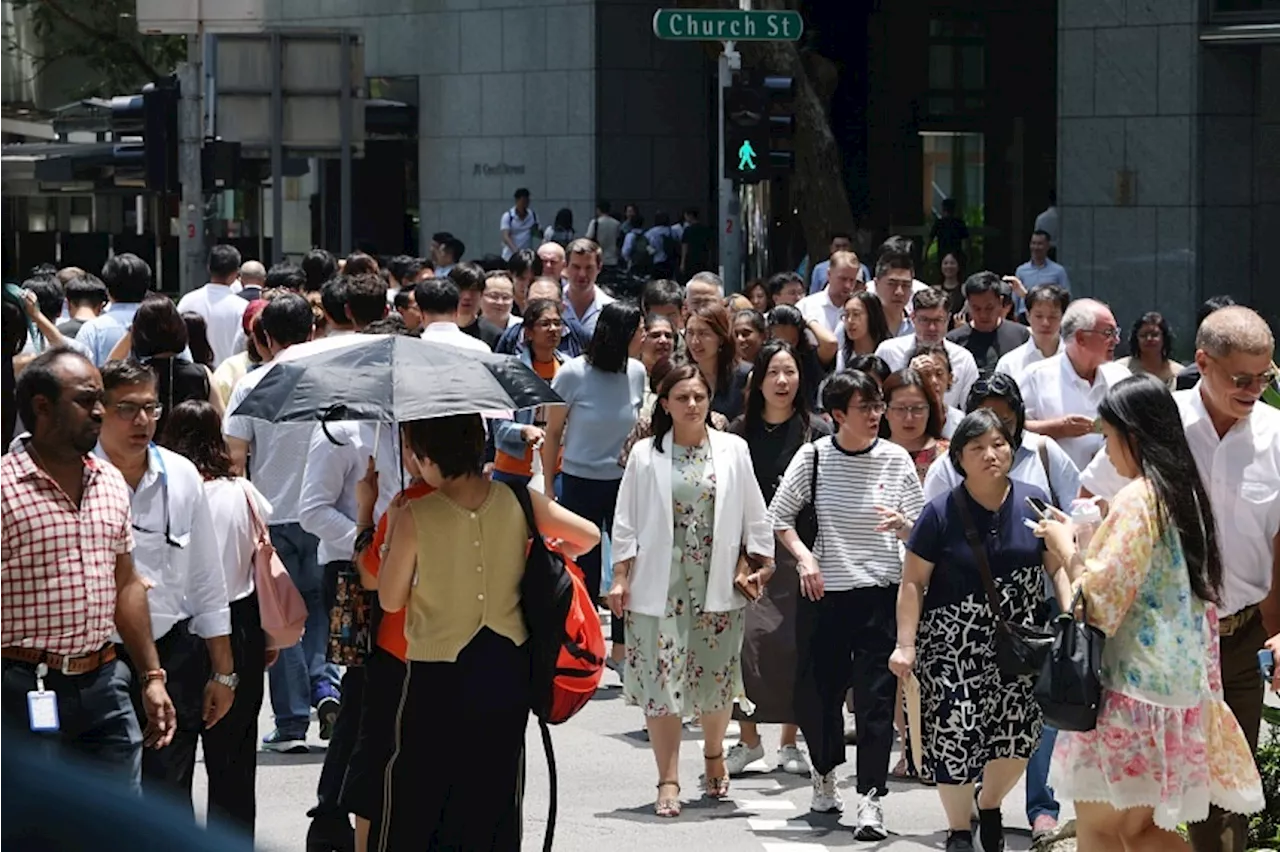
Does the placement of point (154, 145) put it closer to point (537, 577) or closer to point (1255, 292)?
point (1255, 292)

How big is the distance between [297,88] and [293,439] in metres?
9.89

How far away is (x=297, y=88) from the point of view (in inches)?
777

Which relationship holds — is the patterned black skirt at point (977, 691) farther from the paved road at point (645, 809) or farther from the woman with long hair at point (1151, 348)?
the woman with long hair at point (1151, 348)

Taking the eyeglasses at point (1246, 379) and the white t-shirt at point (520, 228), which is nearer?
the eyeglasses at point (1246, 379)

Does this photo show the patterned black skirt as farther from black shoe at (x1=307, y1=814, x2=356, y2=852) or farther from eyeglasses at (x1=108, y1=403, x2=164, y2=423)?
eyeglasses at (x1=108, y1=403, x2=164, y2=423)

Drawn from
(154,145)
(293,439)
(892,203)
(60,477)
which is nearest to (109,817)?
(60,477)

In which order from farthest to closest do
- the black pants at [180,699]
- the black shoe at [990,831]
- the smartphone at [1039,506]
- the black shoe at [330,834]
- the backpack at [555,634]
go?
the black shoe at [990,831], the black shoe at [330,834], the smartphone at [1039,506], the black pants at [180,699], the backpack at [555,634]

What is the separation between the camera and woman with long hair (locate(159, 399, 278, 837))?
7578mm

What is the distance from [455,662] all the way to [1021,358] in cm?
649

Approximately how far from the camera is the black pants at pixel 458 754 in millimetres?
6723

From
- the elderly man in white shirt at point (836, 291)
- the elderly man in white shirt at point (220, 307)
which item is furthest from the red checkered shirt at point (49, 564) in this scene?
the elderly man in white shirt at point (220, 307)

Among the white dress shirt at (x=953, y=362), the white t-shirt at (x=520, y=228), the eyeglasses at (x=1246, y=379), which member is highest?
the white t-shirt at (x=520, y=228)

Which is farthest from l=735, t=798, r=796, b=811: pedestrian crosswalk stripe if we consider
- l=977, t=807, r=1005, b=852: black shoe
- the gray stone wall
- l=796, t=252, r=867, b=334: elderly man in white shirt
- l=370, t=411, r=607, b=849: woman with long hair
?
the gray stone wall

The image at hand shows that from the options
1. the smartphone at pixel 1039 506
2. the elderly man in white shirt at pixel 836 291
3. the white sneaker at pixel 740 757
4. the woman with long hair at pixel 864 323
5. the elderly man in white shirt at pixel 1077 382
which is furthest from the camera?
the elderly man in white shirt at pixel 836 291
